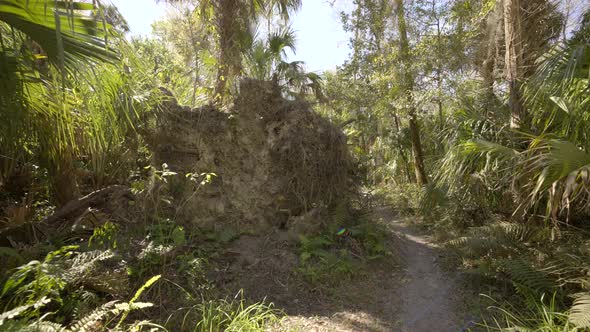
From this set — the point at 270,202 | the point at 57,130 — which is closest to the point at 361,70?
the point at 270,202

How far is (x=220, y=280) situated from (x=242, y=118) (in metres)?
3.14

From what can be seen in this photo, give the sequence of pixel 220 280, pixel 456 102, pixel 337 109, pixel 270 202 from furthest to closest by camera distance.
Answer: pixel 337 109 → pixel 456 102 → pixel 270 202 → pixel 220 280

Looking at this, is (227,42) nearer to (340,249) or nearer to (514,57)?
(340,249)

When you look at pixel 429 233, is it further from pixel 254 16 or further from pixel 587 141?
pixel 254 16

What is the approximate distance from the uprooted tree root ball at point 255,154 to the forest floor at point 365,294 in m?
0.77

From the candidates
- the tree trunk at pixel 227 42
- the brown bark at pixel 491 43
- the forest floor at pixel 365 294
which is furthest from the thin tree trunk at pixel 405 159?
the forest floor at pixel 365 294

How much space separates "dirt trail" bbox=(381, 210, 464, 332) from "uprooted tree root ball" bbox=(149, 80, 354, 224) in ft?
6.23

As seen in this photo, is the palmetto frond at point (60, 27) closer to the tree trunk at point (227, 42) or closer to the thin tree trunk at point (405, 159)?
the tree trunk at point (227, 42)

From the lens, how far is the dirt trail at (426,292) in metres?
4.39

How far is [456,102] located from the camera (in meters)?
8.26

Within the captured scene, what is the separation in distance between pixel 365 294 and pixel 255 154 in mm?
3293

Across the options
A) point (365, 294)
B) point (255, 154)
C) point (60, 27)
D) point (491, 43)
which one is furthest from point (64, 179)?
point (491, 43)

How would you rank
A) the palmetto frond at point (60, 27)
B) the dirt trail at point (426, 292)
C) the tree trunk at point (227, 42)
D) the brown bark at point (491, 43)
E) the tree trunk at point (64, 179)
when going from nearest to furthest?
the palmetto frond at point (60, 27) → the dirt trail at point (426, 292) → the tree trunk at point (64, 179) → the brown bark at point (491, 43) → the tree trunk at point (227, 42)

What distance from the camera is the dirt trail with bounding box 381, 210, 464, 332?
14.4ft
